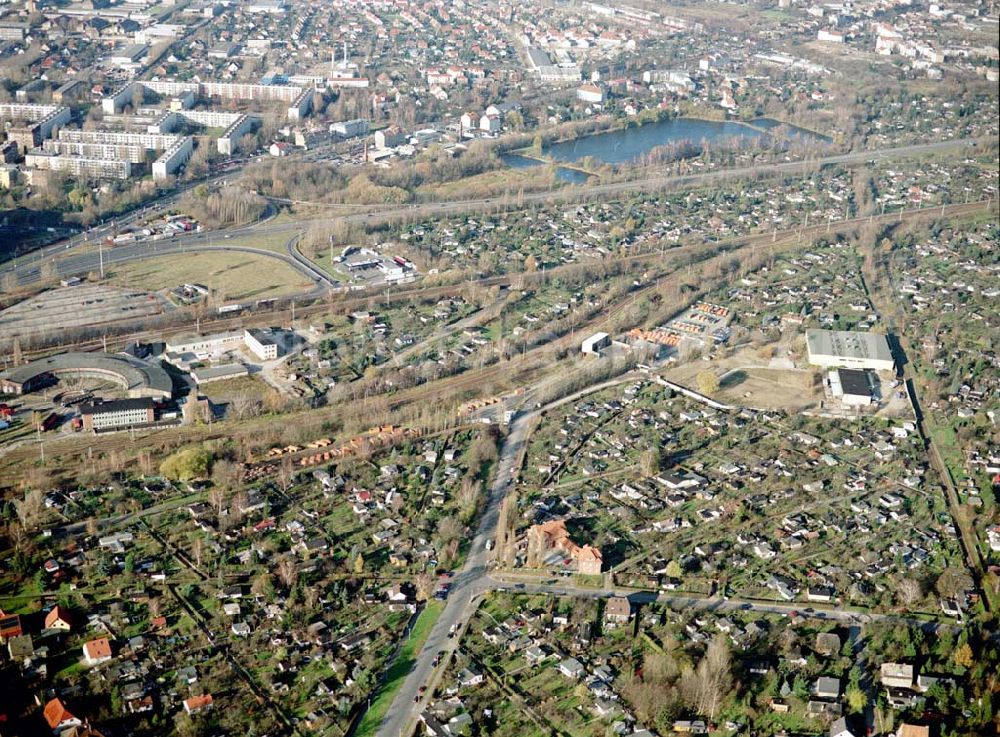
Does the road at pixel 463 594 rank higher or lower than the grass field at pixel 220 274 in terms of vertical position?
lower

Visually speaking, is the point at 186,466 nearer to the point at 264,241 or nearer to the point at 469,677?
the point at 469,677

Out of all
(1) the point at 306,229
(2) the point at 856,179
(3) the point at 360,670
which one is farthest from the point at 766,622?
(2) the point at 856,179

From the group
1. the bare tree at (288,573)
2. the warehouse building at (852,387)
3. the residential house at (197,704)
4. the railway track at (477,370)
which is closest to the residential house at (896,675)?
the bare tree at (288,573)

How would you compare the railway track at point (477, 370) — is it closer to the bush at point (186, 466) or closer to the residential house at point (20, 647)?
the bush at point (186, 466)

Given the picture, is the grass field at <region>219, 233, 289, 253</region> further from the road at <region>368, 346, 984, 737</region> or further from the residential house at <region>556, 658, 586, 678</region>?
the residential house at <region>556, 658, 586, 678</region>

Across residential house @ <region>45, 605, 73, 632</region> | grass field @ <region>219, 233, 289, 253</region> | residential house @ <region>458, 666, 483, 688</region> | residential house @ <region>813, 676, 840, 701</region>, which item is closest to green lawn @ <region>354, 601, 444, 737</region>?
residential house @ <region>458, 666, 483, 688</region>

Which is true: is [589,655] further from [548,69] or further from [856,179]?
[548,69]
